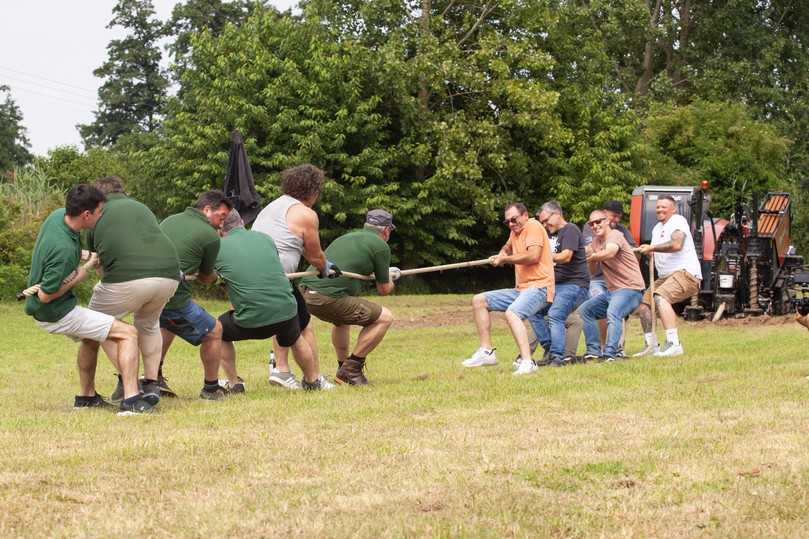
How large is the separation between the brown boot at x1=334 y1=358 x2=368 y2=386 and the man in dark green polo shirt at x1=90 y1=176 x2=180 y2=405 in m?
2.34

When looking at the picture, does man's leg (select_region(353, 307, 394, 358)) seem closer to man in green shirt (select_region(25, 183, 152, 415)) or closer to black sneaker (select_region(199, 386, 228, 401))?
black sneaker (select_region(199, 386, 228, 401))

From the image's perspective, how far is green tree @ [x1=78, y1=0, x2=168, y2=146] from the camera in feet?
215

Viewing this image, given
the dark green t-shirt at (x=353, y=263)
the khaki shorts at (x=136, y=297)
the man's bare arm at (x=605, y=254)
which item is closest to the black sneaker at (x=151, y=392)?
the khaki shorts at (x=136, y=297)

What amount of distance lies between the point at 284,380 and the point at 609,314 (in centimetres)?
410

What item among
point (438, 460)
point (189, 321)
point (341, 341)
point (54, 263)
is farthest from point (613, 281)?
point (438, 460)

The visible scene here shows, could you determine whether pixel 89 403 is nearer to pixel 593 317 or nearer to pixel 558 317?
pixel 558 317

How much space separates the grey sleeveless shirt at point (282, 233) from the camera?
38.2 ft

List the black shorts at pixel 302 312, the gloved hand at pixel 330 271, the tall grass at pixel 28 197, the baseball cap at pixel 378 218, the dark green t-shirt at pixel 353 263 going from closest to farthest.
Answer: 1. the gloved hand at pixel 330 271
2. the black shorts at pixel 302 312
3. the dark green t-shirt at pixel 353 263
4. the baseball cap at pixel 378 218
5. the tall grass at pixel 28 197

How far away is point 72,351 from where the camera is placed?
18922 mm

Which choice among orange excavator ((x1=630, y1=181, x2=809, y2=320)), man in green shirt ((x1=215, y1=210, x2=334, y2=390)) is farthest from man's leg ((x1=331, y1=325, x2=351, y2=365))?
orange excavator ((x1=630, y1=181, x2=809, y2=320))

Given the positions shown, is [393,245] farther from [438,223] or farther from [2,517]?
[2,517]

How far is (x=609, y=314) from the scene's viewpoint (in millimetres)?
14320

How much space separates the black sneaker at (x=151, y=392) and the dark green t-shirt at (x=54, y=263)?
0.91 m

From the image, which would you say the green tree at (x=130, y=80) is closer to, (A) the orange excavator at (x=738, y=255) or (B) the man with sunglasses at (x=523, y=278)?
(A) the orange excavator at (x=738, y=255)
